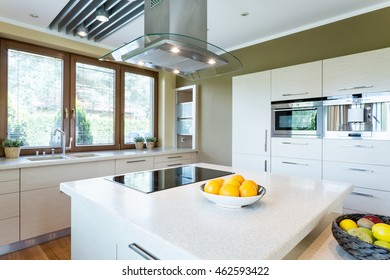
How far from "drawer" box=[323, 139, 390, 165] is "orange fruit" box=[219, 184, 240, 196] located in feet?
5.53

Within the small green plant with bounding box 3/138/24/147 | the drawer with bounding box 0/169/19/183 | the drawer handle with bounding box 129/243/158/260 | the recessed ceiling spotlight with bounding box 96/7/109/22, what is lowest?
the drawer handle with bounding box 129/243/158/260

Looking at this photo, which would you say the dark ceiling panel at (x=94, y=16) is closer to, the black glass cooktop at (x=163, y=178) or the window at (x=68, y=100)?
the window at (x=68, y=100)

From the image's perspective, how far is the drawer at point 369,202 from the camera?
6.43 feet

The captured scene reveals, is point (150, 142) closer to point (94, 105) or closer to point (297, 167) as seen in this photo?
point (94, 105)

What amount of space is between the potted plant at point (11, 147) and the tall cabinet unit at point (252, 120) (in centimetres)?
262

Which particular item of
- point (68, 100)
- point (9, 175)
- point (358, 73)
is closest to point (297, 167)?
point (358, 73)

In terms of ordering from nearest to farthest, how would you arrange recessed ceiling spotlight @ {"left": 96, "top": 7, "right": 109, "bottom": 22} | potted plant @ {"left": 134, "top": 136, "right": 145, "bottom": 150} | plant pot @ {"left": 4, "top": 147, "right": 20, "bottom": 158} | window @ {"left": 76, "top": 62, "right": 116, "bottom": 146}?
recessed ceiling spotlight @ {"left": 96, "top": 7, "right": 109, "bottom": 22}, plant pot @ {"left": 4, "top": 147, "right": 20, "bottom": 158}, window @ {"left": 76, "top": 62, "right": 116, "bottom": 146}, potted plant @ {"left": 134, "top": 136, "right": 145, "bottom": 150}

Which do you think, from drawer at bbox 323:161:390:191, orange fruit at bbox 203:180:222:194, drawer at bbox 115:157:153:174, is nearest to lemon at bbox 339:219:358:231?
orange fruit at bbox 203:180:222:194

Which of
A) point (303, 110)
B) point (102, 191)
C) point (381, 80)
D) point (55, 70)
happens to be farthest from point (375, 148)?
point (55, 70)

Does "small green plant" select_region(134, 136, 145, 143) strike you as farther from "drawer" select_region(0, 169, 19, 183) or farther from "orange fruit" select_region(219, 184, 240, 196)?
"orange fruit" select_region(219, 184, 240, 196)

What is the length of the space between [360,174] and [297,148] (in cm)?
61

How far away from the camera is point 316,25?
2592mm

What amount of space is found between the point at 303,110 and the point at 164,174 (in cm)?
170

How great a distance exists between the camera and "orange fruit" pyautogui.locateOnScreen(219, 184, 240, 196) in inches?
38.7
